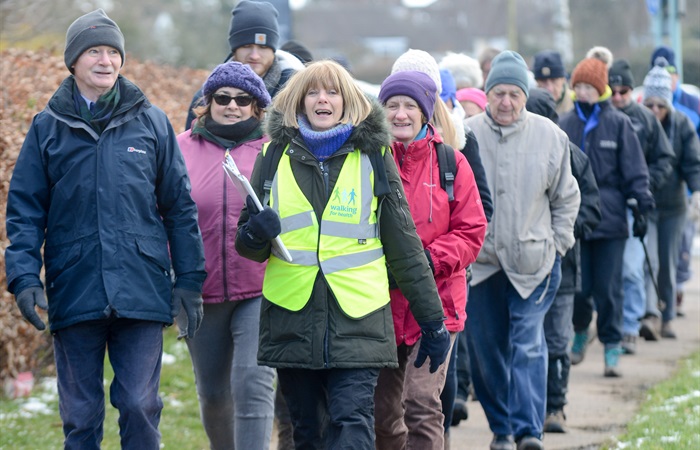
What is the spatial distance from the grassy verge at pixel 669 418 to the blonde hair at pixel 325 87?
2.62 metres

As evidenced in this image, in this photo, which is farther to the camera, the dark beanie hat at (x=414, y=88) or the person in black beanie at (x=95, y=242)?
the dark beanie hat at (x=414, y=88)

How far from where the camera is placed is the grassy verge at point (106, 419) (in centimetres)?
725

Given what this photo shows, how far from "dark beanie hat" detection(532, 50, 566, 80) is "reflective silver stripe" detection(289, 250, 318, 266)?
455 cm

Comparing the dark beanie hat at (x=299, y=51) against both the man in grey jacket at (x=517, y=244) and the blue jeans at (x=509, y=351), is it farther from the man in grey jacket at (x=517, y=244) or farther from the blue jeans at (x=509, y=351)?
the blue jeans at (x=509, y=351)

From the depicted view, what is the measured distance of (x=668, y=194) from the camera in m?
11.7

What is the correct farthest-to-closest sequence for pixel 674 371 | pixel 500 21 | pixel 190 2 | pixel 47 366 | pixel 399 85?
pixel 500 21, pixel 190 2, pixel 674 371, pixel 47 366, pixel 399 85

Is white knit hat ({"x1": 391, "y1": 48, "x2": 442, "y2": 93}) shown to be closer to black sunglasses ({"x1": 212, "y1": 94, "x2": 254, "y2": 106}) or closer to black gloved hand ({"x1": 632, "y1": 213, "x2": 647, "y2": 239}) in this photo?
black sunglasses ({"x1": 212, "y1": 94, "x2": 254, "y2": 106})

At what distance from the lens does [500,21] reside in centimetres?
7900

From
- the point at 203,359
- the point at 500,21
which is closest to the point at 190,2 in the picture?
the point at 500,21

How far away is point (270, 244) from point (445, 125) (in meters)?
1.36

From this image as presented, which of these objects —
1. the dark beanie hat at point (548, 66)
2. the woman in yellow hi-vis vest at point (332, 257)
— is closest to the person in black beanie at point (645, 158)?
the dark beanie hat at point (548, 66)

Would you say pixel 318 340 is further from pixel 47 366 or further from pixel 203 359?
pixel 47 366

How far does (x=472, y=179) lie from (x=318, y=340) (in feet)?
4.07

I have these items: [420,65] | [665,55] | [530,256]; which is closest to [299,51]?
[420,65]
